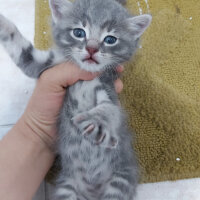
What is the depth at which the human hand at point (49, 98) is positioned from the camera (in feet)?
3.27

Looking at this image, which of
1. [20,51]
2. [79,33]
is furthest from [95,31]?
[20,51]

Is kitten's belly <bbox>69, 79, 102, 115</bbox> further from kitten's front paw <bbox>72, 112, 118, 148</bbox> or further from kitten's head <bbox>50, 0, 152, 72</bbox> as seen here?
kitten's front paw <bbox>72, 112, 118, 148</bbox>

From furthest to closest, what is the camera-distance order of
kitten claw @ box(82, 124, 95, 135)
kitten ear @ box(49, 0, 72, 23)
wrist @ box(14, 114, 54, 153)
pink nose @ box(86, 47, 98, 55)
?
wrist @ box(14, 114, 54, 153), kitten ear @ box(49, 0, 72, 23), pink nose @ box(86, 47, 98, 55), kitten claw @ box(82, 124, 95, 135)

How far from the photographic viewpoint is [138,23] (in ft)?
3.30

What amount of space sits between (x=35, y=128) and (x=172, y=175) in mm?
703

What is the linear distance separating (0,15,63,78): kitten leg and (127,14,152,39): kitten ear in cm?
32

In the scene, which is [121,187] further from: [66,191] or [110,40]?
[110,40]

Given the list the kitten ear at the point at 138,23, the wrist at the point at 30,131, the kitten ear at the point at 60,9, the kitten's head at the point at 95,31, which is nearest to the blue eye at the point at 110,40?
the kitten's head at the point at 95,31

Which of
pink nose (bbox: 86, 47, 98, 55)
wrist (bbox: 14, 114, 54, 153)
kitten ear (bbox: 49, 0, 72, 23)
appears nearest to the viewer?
pink nose (bbox: 86, 47, 98, 55)

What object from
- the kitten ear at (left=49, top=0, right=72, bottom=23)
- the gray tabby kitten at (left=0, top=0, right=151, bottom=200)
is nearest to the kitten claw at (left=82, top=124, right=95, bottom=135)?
the gray tabby kitten at (left=0, top=0, right=151, bottom=200)

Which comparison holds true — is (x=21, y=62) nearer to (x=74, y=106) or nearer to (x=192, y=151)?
(x=74, y=106)

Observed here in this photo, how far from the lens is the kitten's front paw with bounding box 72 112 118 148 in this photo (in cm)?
74

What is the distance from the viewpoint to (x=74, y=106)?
3.31 feet

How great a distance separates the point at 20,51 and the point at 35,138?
0.39m
